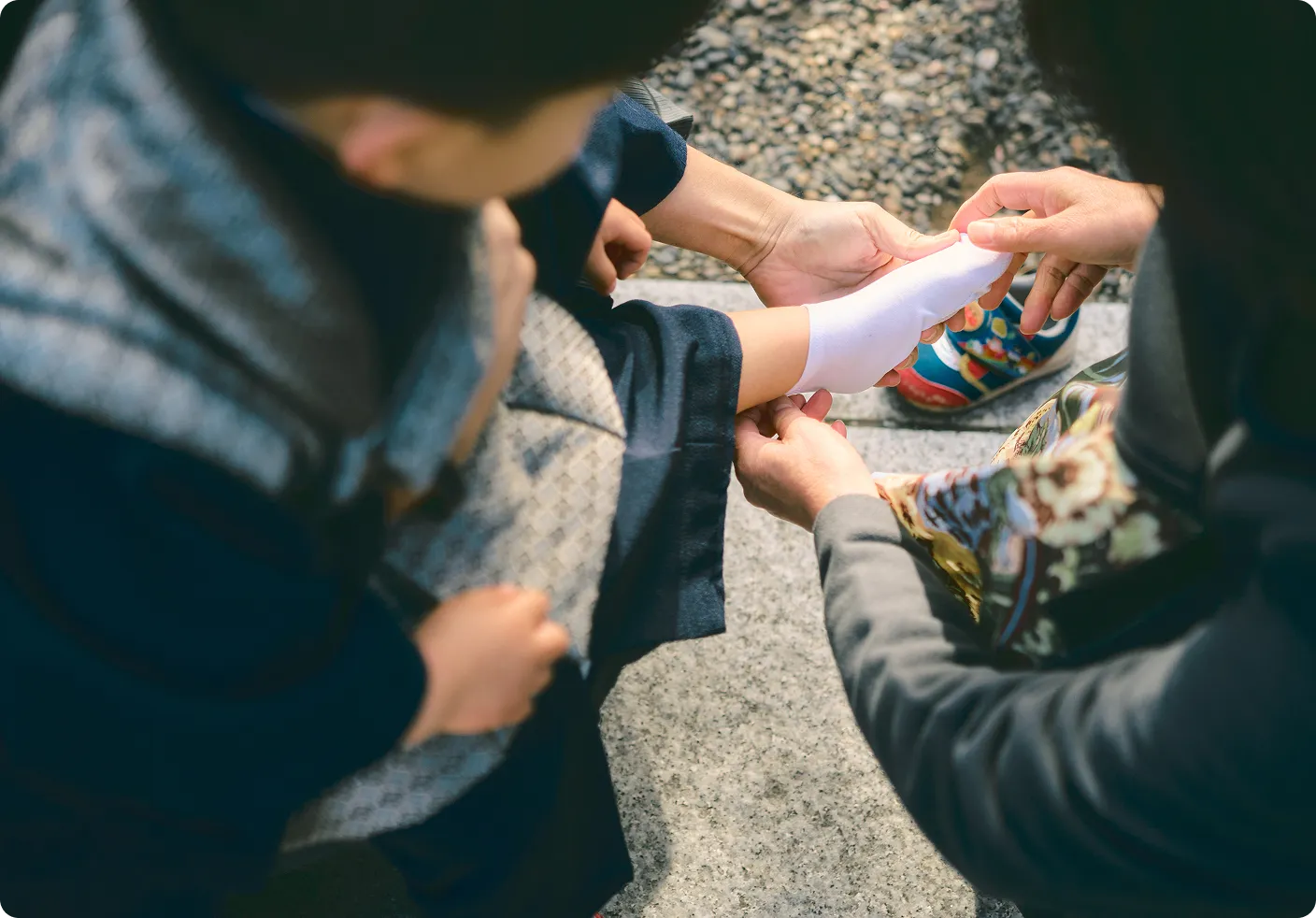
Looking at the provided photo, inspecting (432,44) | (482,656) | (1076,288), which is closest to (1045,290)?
(1076,288)

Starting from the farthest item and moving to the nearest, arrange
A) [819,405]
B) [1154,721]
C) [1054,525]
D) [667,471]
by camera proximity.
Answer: [819,405]
[667,471]
[1054,525]
[1154,721]

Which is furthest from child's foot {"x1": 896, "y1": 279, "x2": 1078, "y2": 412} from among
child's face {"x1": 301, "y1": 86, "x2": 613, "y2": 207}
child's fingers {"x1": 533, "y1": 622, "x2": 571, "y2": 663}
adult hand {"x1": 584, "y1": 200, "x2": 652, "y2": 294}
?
child's face {"x1": 301, "y1": 86, "x2": 613, "y2": 207}

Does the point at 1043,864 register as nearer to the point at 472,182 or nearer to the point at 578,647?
the point at 578,647

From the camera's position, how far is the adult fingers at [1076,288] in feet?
4.11

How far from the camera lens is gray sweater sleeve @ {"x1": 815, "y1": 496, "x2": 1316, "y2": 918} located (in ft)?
1.78

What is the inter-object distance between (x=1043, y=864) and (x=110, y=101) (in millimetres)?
735

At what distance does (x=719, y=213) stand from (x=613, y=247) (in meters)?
0.26

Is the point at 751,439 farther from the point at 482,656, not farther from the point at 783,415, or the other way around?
the point at 482,656

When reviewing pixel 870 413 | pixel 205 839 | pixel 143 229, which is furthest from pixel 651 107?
pixel 205 839

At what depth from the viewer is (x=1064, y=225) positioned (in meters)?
1.12

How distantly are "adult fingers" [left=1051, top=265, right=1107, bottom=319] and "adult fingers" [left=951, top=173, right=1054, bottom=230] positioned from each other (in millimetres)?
107

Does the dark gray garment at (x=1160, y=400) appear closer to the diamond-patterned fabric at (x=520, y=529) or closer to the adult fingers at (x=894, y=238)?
the diamond-patterned fabric at (x=520, y=529)

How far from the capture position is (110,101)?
0.56 meters

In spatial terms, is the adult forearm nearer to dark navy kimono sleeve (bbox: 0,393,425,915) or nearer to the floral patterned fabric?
the floral patterned fabric
